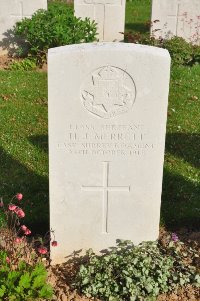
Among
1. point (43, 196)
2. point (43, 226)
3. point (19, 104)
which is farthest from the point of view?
point (19, 104)

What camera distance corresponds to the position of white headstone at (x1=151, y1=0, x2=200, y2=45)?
37.0 feet

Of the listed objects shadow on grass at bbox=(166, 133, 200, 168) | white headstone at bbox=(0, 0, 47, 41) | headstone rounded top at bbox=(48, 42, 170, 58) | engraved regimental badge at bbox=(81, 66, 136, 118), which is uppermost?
headstone rounded top at bbox=(48, 42, 170, 58)

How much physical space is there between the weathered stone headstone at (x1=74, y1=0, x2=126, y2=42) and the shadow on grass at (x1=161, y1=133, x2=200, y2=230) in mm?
5057

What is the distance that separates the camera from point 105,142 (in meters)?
4.32

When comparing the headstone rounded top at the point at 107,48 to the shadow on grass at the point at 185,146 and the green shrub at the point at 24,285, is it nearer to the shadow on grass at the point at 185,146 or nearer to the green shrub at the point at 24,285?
the green shrub at the point at 24,285

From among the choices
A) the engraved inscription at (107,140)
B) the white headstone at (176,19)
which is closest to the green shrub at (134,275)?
the engraved inscription at (107,140)

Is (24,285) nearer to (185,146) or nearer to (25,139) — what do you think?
(25,139)

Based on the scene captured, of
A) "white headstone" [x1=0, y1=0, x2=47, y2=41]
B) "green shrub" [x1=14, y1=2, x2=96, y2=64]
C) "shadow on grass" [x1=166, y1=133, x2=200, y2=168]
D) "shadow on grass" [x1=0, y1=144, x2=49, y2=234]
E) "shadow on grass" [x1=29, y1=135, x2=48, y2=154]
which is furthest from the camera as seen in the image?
"white headstone" [x1=0, y1=0, x2=47, y2=41]

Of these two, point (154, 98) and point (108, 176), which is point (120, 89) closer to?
point (154, 98)

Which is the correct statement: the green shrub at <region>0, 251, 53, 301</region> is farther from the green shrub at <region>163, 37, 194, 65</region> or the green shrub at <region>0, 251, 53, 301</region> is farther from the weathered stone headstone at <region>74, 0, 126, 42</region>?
the weathered stone headstone at <region>74, 0, 126, 42</region>

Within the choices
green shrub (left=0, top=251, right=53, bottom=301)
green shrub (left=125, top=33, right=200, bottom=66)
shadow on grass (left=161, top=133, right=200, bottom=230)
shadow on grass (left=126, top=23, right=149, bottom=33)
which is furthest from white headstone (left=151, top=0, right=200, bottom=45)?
green shrub (left=0, top=251, right=53, bottom=301)

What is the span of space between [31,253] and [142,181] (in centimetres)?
117

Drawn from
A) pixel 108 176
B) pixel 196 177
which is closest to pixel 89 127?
pixel 108 176

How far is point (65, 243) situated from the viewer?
467 cm
